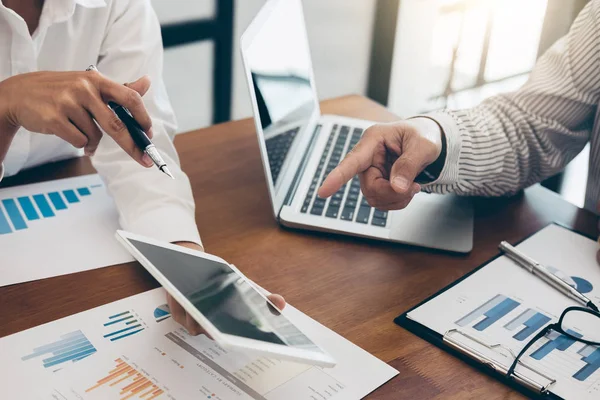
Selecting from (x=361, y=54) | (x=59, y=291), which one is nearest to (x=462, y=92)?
(x=361, y=54)

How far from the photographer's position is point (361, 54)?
2756 millimetres

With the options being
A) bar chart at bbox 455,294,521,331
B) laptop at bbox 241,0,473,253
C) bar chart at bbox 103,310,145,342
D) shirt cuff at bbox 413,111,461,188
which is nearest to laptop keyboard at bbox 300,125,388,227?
laptop at bbox 241,0,473,253

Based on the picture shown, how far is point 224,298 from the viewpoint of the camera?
0.66 meters

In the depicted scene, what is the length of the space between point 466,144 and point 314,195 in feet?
0.88

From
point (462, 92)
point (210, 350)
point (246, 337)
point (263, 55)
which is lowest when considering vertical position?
point (462, 92)

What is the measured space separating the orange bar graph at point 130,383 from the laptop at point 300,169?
37 cm

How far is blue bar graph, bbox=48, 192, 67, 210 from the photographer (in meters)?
1.00

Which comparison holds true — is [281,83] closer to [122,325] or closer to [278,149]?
[278,149]

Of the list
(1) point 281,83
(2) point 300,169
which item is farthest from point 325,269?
(1) point 281,83

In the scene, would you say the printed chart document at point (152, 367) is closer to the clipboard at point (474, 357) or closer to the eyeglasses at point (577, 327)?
the clipboard at point (474, 357)

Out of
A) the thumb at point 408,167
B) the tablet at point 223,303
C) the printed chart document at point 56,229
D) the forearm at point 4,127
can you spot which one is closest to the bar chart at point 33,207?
the printed chart document at point 56,229

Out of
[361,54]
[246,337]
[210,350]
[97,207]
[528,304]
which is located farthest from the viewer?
[361,54]

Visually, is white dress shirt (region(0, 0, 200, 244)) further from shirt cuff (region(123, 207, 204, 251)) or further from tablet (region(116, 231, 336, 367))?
tablet (region(116, 231, 336, 367))

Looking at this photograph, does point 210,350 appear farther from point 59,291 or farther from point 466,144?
point 466,144
